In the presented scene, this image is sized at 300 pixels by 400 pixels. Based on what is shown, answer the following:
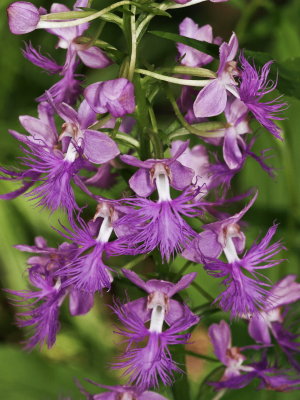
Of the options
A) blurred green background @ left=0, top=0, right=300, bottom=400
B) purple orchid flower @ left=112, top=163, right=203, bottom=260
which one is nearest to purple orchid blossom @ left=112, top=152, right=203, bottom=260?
purple orchid flower @ left=112, top=163, right=203, bottom=260

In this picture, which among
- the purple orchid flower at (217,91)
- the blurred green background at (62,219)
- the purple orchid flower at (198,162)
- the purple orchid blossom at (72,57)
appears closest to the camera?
the purple orchid flower at (217,91)

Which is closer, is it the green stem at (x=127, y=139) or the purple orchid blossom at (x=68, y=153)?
the purple orchid blossom at (x=68, y=153)

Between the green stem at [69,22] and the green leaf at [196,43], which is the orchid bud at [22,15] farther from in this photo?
the green leaf at [196,43]

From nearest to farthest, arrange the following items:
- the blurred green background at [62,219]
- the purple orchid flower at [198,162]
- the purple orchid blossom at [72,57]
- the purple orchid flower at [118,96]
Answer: the purple orchid flower at [118,96]
the purple orchid blossom at [72,57]
the purple orchid flower at [198,162]
the blurred green background at [62,219]

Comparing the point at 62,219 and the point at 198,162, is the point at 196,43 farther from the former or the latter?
the point at 62,219

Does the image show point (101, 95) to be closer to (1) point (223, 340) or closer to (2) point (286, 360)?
(1) point (223, 340)

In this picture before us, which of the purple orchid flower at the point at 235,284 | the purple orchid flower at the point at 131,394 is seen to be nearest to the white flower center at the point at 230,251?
the purple orchid flower at the point at 235,284

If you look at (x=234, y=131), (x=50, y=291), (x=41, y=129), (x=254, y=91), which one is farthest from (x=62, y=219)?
(x=254, y=91)

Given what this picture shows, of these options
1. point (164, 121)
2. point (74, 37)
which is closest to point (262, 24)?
point (164, 121)
